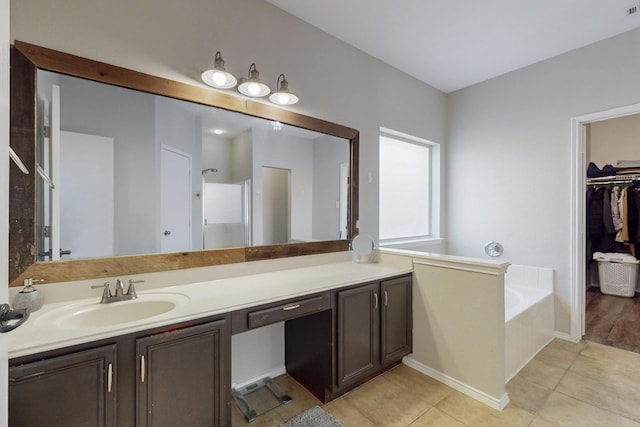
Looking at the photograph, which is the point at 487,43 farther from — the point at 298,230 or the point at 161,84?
the point at 161,84

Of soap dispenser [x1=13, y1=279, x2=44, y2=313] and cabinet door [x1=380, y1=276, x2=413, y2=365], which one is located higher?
soap dispenser [x1=13, y1=279, x2=44, y2=313]

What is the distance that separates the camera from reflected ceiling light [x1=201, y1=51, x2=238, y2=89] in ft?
5.81

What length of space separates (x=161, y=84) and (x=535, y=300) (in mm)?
3404

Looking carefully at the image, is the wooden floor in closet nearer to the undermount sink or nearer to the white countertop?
the white countertop

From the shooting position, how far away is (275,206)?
7.34 feet

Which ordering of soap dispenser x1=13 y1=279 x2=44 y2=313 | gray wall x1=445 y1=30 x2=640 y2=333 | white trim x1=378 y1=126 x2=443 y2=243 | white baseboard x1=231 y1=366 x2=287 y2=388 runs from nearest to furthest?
soap dispenser x1=13 y1=279 x2=44 y2=313 → white baseboard x1=231 y1=366 x2=287 y2=388 → gray wall x1=445 y1=30 x2=640 y2=333 → white trim x1=378 y1=126 x2=443 y2=243

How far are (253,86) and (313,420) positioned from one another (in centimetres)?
217

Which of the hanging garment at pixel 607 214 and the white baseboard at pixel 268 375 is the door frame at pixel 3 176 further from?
the hanging garment at pixel 607 214

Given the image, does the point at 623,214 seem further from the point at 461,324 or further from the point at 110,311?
the point at 110,311

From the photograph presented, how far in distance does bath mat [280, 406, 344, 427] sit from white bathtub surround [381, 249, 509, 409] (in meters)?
0.91

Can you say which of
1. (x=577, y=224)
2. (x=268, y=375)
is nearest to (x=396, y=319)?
(x=268, y=375)

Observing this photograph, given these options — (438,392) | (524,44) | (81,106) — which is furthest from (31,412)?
(524,44)

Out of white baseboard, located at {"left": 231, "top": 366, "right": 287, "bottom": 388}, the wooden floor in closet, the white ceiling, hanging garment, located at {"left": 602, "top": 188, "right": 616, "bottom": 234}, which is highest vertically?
the white ceiling

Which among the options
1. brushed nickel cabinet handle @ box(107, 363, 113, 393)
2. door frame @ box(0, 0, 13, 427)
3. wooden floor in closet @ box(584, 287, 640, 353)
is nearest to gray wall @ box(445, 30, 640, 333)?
wooden floor in closet @ box(584, 287, 640, 353)
